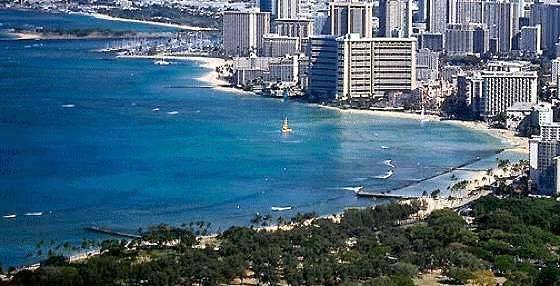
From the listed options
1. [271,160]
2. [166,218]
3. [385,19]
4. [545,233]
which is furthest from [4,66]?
[545,233]

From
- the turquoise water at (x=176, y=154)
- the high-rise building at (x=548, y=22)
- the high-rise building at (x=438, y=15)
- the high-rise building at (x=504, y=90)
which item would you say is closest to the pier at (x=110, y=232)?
the turquoise water at (x=176, y=154)

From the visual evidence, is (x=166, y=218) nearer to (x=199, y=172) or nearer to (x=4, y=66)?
(x=199, y=172)

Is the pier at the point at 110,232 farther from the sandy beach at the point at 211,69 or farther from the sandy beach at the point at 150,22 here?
the sandy beach at the point at 150,22

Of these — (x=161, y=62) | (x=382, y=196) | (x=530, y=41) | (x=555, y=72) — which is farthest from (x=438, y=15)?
(x=382, y=196)

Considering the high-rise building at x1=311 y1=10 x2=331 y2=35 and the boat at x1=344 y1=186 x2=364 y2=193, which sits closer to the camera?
the boat at x1=344 y1=186 x2=364 y2=193

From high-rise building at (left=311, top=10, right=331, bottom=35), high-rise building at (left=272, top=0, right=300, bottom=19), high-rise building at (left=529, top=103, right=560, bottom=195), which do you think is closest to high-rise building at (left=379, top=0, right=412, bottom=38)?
high-rise building at (left=311, top=10, right=331, bottom=35)

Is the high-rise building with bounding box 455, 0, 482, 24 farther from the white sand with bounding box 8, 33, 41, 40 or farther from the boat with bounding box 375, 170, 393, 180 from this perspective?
the boat with bounding box 375, 170, 393, 180
